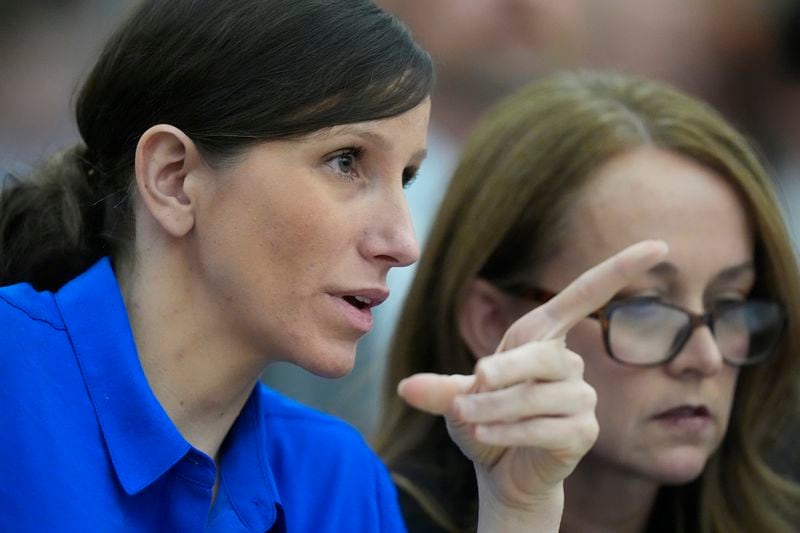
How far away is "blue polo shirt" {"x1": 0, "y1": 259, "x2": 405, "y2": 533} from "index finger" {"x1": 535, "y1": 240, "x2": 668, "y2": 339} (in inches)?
20.7

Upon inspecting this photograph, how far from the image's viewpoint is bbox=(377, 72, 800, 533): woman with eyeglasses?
2322 mm

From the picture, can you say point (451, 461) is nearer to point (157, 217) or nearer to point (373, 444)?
point (373, 444)

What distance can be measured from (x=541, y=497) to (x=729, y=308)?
2.60ft

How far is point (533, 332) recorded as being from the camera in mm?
1621

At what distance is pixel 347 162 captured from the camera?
176 cm

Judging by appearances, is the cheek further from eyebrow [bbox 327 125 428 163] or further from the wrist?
eyebrow [bbox 327 125 428 163]

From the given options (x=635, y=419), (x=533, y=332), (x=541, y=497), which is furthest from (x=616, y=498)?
(x=533, y=332)

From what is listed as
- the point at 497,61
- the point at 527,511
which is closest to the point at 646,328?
the point at 527,511

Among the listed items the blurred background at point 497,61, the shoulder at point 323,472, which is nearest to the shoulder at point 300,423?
the shoulder at point 323,472

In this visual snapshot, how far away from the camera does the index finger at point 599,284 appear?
1.57 m

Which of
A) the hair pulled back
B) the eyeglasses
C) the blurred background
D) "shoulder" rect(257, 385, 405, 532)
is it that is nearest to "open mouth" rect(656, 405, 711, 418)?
the eyeglasses

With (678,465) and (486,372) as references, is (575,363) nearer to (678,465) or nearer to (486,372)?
(486,372)

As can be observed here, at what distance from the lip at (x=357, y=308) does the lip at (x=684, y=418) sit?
79cm

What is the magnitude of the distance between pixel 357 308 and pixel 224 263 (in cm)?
20
